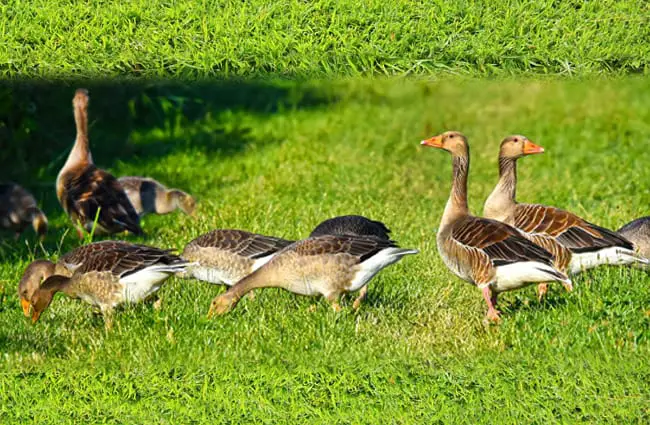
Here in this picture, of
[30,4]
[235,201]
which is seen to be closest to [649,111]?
[235,201]

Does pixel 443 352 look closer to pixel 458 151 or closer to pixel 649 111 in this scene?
pixel 458 151

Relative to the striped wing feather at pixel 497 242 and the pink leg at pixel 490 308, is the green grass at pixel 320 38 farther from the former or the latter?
the pink leg at pixel 490 308

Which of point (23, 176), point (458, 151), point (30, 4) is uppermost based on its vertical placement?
point (30, 4)

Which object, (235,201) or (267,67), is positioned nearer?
(267,67)

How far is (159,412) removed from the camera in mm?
6328

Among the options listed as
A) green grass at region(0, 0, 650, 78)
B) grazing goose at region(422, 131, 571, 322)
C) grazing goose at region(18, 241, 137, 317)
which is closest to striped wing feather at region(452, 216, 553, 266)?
grazing goose at region(422, 131, 571, 322)

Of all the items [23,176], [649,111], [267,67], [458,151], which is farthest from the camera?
[649,111]

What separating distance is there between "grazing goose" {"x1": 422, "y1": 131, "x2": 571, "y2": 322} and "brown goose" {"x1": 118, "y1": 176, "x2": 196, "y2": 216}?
14.3 feet

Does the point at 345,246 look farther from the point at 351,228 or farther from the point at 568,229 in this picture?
the point at 568,229

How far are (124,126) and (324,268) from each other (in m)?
7.93

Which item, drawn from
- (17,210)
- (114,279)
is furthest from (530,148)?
(17,210)

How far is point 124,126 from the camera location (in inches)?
580

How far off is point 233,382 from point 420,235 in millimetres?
3802

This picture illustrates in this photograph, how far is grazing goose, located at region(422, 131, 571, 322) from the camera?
274 inches
